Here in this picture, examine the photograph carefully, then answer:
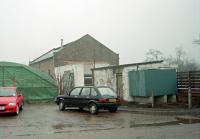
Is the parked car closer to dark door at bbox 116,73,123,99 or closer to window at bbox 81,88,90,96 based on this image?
window at bbox 81,88,90,96

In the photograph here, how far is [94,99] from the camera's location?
17.5 m

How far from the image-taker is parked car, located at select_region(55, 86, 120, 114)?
17344 mm

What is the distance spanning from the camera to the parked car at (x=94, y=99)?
1734 centimetres

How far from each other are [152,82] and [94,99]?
17.7 feet

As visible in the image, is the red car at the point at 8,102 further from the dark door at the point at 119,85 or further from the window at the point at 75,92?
the dark door at the point at 119,85

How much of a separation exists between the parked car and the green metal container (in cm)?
369

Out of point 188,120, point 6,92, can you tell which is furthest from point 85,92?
point 188,120

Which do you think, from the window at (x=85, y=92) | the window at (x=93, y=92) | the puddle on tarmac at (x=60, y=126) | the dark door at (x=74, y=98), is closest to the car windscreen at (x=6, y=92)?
the dark door at (x=74, y=98)

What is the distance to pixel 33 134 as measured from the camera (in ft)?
36.4

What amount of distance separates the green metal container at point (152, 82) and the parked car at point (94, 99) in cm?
369

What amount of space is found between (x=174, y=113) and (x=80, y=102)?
5.10 metres

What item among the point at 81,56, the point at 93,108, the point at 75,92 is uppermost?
the point at 81,56

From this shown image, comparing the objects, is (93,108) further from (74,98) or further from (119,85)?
(119,85)

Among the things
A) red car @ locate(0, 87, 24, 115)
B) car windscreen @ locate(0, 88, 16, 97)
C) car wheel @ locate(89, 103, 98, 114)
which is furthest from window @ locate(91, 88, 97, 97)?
car windscreen @ locate(0, 88, 16, 97)
